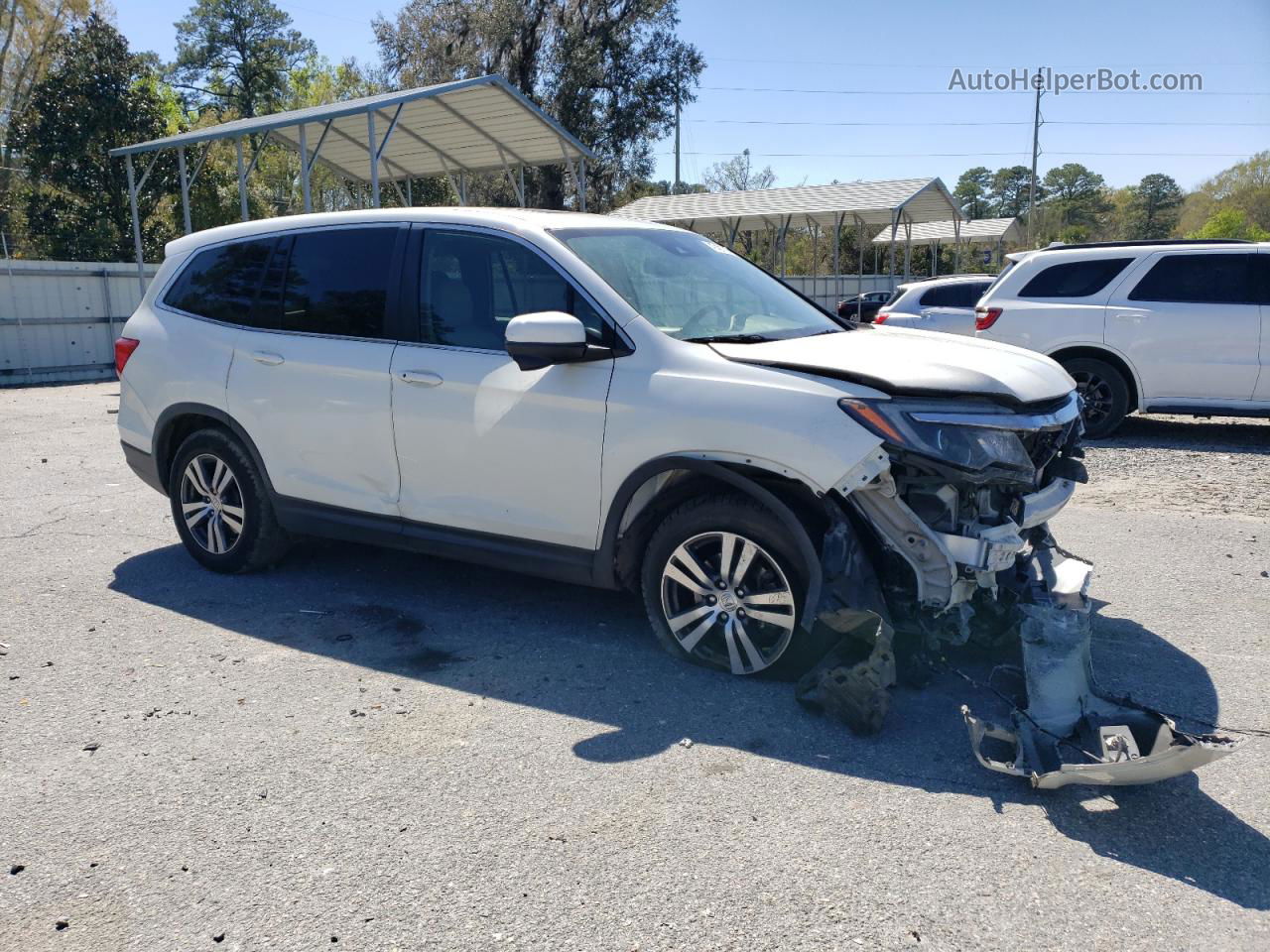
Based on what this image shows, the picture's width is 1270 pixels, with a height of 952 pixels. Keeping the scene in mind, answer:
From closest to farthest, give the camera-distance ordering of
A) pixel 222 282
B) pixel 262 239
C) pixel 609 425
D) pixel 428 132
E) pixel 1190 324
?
pixel 609 425
pixel 262 239
pixel 222 282
pixel 1190 324
pixel 428 132

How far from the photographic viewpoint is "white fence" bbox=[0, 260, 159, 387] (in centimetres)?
1892

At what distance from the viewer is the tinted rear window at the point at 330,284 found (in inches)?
199

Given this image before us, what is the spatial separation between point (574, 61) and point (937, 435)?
32376 mm

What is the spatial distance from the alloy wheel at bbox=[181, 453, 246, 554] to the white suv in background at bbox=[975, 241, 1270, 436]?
781 centimetres

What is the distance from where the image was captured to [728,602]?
4156mm

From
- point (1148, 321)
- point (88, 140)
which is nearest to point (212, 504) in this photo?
point (1148, 321)

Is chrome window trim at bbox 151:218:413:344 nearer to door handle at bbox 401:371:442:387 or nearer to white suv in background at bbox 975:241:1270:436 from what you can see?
door handle at bbox 401:371:442:387

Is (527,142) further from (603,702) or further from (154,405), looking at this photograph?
(603,702)

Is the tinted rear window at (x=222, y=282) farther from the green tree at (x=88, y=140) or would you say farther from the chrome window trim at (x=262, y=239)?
the green tree at (x=88, y=140)

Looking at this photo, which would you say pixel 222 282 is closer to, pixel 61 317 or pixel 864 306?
pixel 61 317

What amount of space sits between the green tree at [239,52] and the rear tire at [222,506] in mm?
60134

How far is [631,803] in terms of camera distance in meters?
3.30

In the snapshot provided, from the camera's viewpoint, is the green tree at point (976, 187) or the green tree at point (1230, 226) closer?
the green tree at point (1230, 226)

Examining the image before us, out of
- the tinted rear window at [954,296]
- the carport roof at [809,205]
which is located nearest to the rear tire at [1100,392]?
the tinted rear window at [954,296]
